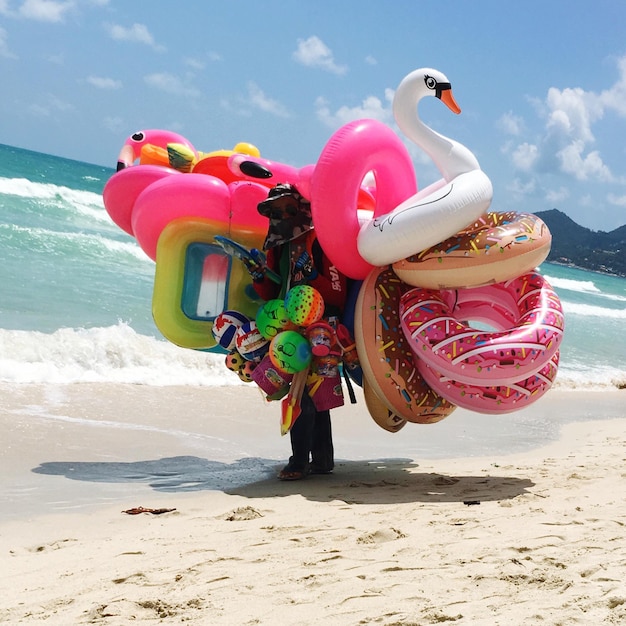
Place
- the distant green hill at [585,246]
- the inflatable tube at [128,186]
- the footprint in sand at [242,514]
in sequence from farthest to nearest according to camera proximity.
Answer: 1. the distant green hill at [585,246]
2. the inflatable tube at [128,186]
3. the footprint in sand at [242,514]

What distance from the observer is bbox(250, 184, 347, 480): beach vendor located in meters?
5.40

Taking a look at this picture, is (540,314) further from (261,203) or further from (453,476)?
(261,203)

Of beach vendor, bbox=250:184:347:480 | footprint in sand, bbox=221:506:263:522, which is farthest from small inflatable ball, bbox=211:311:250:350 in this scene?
footprint in sand, bbox=221:506:263:522

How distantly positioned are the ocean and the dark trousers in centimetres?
301

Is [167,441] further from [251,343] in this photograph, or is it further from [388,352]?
[388,352]

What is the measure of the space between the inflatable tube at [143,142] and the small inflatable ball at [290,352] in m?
2.04

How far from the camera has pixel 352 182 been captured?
5.10 metres

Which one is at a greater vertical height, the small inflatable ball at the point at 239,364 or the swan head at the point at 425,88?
the swan head at the point at 425,88

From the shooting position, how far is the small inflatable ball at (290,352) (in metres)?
5.21

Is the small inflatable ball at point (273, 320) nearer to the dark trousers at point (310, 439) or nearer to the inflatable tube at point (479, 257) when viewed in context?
the dark trousers at point (310, 439)

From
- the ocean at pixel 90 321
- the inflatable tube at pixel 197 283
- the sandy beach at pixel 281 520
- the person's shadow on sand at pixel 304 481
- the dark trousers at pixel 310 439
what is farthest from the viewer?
the ocean at pixel 90 321

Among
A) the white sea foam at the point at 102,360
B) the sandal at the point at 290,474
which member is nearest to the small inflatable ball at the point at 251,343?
the sandal at the point at 290,474

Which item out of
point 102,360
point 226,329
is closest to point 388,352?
point 226,329

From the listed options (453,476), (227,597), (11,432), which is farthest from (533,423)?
(227,597)
